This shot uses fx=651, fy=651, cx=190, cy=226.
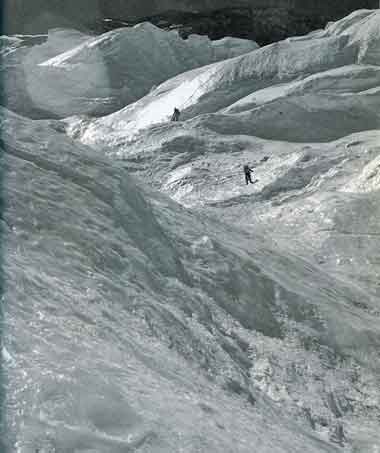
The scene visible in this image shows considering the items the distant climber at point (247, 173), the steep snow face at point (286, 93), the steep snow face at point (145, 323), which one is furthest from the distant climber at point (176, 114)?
the steep snow face at point (145, 323)

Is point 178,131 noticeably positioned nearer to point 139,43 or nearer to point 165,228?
point 165,228

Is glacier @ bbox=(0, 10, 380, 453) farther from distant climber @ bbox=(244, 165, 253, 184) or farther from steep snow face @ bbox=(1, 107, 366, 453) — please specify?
distant climber @ bbox=(244, 165, 253, 184)

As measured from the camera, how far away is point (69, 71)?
46.2 meters

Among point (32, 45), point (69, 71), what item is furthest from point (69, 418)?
point (32, 45)

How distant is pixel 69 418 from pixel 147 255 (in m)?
4.66

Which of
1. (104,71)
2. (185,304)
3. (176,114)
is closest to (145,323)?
(185,304)

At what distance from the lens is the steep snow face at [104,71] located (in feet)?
148

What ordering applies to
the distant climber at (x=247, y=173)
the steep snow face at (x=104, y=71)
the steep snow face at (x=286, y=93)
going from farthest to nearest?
the steep snow face at (x=104, y=71)
the steep snow face at (x=286, y=93)
the distant climber at (x=247, y=173)

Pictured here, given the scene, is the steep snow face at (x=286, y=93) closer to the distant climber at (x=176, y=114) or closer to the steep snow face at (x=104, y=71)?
the distant climber at (x=176, y=114)

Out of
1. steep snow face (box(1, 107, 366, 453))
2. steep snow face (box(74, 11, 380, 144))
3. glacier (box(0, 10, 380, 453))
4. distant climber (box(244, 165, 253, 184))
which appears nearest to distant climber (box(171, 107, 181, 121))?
steep snow face (box(74, 11, 380, 144))

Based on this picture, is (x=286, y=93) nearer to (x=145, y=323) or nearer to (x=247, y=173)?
(x=247, y=173)

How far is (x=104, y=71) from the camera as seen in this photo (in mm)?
46562

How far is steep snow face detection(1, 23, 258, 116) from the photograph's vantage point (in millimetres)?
45219

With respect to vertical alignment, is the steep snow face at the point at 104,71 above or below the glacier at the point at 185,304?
below
